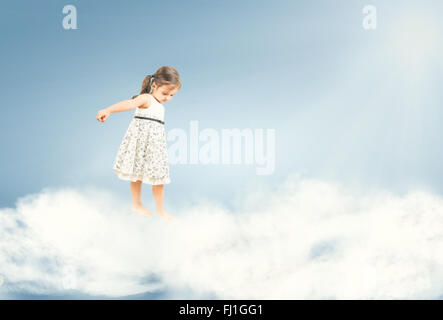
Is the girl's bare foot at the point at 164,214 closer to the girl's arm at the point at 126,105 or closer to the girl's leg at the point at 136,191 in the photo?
the girl's leg at the point at 136,191

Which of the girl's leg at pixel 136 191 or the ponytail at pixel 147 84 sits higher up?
the ponytail at pixel 147 84

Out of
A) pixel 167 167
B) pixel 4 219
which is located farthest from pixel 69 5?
pixel 4 219

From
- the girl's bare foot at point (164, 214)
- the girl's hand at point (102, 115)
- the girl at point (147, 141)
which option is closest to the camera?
the girl's hand at point (102, 115)

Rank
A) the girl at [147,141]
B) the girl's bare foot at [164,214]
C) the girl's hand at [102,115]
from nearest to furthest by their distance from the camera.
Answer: the girl's hand at [102,115] < the girl at [147,141] < the girl's bare foot at [164,214]

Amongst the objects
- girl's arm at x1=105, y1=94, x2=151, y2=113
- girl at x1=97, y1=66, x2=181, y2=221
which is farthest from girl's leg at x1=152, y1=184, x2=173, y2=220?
girl's arm at x1=105, y1=94, x2=151, y2=113

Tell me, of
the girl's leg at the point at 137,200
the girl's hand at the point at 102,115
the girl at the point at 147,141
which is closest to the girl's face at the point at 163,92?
the girl at the point at 147,141

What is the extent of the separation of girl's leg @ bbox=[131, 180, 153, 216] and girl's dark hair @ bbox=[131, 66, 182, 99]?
0.53 metres

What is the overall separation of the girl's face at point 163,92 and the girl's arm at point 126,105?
72 mm

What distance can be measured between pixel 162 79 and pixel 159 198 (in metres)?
0.71

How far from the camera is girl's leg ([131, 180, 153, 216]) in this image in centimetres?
222

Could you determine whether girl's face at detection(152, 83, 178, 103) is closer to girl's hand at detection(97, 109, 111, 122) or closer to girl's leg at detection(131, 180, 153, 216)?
girl's hand at detection(97, 109, 111, 122)

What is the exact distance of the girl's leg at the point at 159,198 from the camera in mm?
2219

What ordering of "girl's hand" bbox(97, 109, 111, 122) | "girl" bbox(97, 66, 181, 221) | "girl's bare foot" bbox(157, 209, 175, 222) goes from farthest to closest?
"girl's bare foot" bbox(157, 209, 175, 222) → "girl" bbox(97, 66, 181, 221) → "girl's hand" bbox(97, 109, 111, 122)
